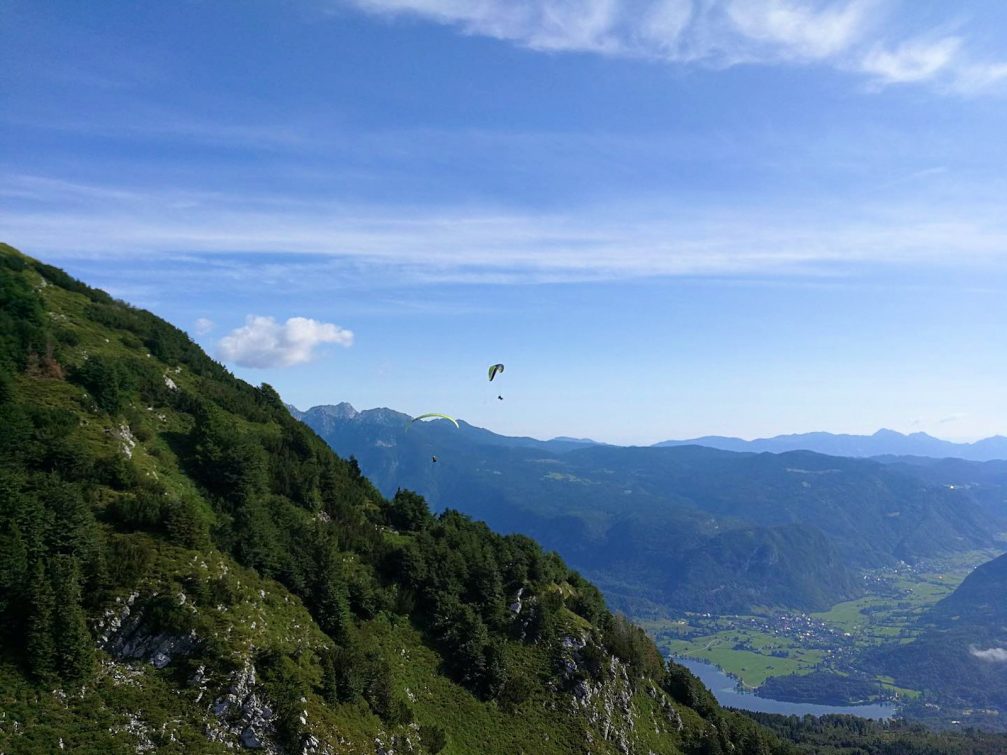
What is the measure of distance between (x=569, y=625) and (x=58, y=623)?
60580mm

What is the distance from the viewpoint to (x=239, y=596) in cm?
5181

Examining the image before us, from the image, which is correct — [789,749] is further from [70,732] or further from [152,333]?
[152,333]

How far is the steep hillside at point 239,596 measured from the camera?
41844 mm

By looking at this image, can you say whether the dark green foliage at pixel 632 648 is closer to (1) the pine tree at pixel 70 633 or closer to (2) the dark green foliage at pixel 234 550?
(2) the dark green foliage at pixel 234 550

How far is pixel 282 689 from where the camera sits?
46.3 metres

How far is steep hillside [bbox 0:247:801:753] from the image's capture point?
137 feet

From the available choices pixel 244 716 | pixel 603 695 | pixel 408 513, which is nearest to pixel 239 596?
pixel 244 716

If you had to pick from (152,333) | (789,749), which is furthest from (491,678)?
(152,333)

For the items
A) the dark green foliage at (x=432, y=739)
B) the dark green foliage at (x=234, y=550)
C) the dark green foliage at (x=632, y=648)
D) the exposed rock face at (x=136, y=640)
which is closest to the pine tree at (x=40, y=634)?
the dark green foliage at (x=234, y=550)

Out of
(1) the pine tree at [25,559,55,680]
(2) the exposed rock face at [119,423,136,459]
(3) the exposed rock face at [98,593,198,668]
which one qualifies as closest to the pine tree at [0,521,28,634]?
(1) the pine tree at [25,559,55,680]

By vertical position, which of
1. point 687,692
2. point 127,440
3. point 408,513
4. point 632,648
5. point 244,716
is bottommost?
point 687,692

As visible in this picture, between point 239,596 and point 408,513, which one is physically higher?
point 408,513

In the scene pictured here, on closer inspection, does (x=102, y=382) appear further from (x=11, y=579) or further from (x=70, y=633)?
(x=70, y=633)

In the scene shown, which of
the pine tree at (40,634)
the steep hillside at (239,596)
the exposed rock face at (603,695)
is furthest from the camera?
the exposed rock face at (603,695)
